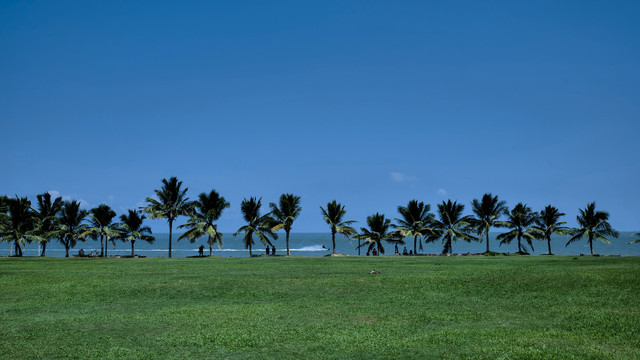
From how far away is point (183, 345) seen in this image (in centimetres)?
1431

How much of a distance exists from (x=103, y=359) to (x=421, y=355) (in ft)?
27.3

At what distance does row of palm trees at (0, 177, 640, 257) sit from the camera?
72375 millimetres

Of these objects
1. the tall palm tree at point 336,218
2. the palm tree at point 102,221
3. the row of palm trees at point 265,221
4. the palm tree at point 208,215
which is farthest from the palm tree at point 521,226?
the palm tree at point 102,221

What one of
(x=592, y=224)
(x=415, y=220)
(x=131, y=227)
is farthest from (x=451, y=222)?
(x=131, y=227)

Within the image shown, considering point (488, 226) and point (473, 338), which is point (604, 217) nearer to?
point (488, 226)

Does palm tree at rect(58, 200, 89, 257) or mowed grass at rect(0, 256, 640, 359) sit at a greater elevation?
palm tree at rect(58, 200, 89, 257)

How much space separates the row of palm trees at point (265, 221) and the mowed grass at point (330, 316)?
43.9 meters

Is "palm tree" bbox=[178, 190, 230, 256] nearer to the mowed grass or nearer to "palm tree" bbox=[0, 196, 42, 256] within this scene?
"palm tree" bbox=[0, 196, 42, 256]

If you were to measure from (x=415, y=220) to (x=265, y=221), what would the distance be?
2333cm

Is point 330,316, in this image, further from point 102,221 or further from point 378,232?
point 102,221

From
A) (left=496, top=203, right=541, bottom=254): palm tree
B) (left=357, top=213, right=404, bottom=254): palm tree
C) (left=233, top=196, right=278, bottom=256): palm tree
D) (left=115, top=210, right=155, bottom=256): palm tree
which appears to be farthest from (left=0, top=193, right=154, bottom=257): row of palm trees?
(left=496, top=203, right=541, bottom=254): palm tree

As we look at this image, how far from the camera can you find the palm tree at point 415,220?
76.3 meters

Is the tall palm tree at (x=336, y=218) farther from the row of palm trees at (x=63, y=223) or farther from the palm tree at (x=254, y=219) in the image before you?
the row of palm trees at (x=63, y=223)

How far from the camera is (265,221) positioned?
2908 inches
